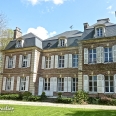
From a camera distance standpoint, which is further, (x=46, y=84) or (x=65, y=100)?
(x=46, y=84)

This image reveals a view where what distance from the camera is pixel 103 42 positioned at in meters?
15.6

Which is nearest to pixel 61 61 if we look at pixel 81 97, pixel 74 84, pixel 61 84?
pixel 61 84

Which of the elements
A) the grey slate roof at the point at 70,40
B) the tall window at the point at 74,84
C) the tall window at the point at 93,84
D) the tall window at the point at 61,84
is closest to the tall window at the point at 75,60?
the grey slate roof at the point at 70,40

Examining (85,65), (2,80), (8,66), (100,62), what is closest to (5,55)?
(8,66)

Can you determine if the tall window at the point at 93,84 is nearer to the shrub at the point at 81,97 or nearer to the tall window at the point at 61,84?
the shrub at the point at 81,97

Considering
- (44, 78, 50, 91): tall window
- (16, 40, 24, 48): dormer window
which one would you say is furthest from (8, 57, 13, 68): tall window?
(44, 78, 50, 91): tall window

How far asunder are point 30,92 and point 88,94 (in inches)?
258

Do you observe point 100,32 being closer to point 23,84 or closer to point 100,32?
point 100,32

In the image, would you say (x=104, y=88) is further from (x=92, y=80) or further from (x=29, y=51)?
(x=29, y=51)

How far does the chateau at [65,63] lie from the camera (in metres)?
15.3

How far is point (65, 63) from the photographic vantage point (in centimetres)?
1823

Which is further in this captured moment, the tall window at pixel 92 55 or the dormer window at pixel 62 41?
the dormer window at pixel 62 41

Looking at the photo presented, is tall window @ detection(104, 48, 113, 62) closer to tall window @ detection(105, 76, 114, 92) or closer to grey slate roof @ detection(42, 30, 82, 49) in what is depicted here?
tall window @ detection(105, 76, 114, 92)

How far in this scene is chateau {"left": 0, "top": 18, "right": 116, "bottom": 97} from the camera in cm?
1528
